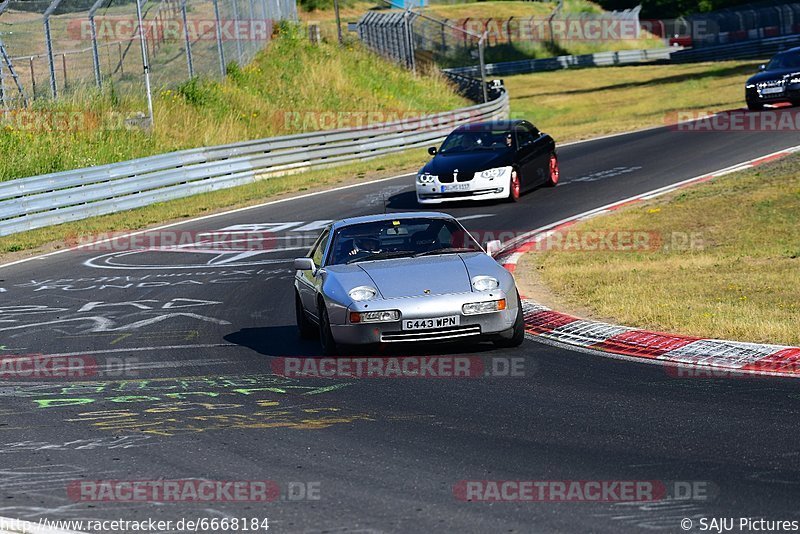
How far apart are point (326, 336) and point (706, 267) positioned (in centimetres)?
645

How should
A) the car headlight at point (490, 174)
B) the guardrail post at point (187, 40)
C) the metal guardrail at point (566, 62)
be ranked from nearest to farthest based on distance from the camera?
the car headlight at point (490, 174) → the guardrail post at point (187, 40) → the metal guardrail at point (566, 62)

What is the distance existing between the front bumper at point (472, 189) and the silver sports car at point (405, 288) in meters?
10.3

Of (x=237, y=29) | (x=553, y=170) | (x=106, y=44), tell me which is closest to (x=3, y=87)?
(x=106, y=44)

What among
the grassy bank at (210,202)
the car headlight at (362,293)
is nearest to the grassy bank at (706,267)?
the car headlight at (362,293)

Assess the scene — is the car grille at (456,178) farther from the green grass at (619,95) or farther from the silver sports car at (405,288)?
the green grass at (619,95)

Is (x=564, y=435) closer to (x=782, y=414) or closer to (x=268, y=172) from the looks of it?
(x=782, y=414)

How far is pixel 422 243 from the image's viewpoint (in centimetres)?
1197

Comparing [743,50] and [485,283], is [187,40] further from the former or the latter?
[743,50]

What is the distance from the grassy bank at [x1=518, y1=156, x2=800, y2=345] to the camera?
1160 centimetres

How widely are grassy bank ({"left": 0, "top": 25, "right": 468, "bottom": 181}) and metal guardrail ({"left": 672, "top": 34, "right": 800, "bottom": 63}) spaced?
2412 centimetres

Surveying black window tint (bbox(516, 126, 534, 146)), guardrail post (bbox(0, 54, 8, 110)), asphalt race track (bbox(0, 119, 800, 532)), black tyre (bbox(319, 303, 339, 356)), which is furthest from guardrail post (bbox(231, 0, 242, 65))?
black tyre (bbox(319, 303, 339, 356))

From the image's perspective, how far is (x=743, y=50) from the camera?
224 feet

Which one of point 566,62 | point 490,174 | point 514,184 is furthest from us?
point 566,62

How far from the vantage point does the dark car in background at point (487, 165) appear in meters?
22.5
